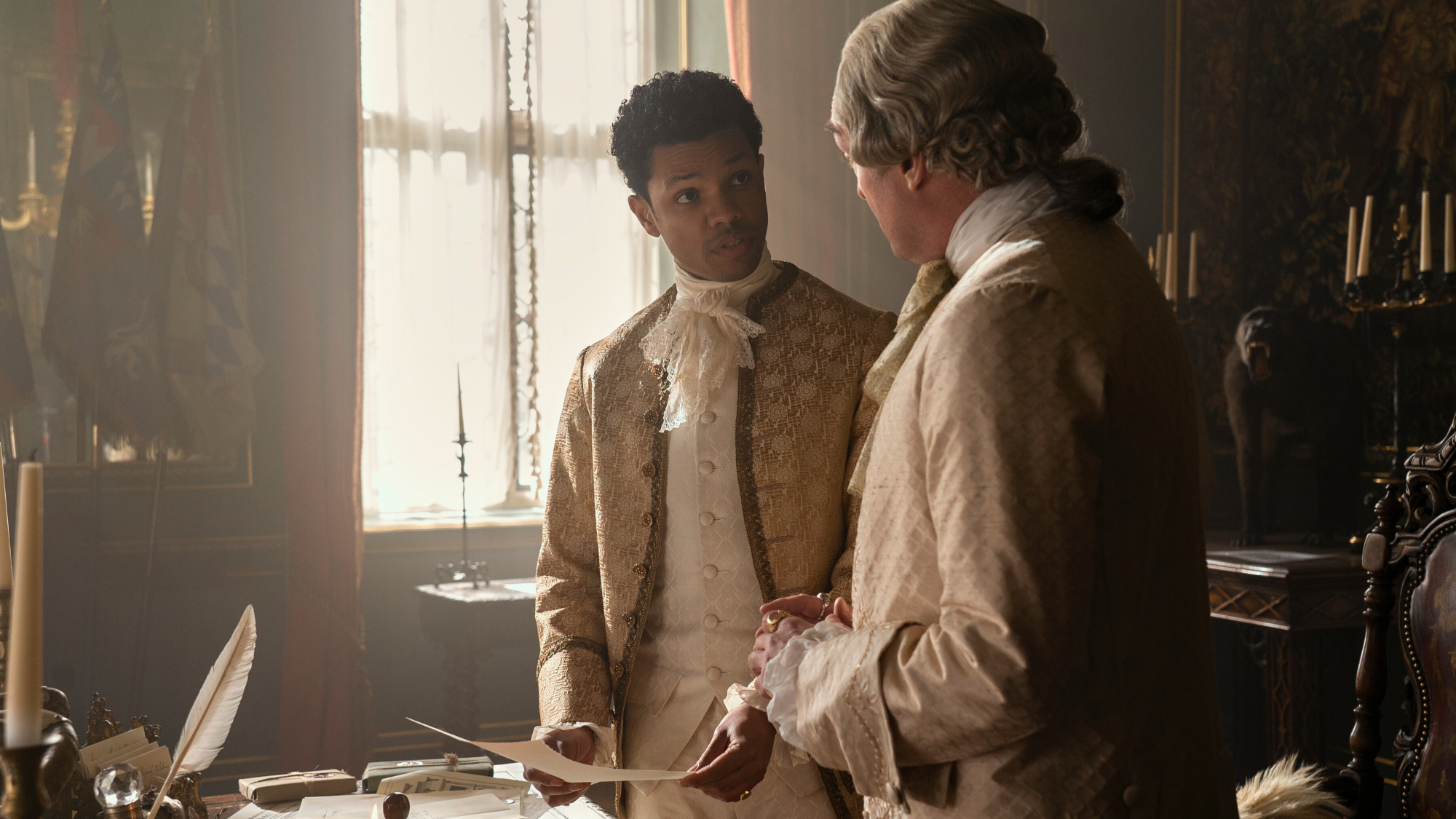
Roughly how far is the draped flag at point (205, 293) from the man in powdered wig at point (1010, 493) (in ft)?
12.5

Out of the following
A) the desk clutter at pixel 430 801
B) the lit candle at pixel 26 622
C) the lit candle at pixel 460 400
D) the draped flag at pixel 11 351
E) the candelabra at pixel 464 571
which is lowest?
the desk clutter at pixel 430 801

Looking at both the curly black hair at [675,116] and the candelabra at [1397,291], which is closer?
the curly black hair at [675,116]

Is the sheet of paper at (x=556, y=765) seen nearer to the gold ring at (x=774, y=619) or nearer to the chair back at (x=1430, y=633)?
the gold ring at (x=774, y=619)

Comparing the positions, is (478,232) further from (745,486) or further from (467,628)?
(745,486)

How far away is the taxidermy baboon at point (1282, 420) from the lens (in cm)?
372

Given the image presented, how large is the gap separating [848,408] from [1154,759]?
796 mm

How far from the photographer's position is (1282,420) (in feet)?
12.5

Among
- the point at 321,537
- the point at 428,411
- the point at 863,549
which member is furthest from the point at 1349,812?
the point at 428,411

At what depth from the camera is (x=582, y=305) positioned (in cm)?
514

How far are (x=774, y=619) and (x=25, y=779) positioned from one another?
0.77 m

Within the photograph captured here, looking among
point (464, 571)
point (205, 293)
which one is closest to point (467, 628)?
point (464, 571)

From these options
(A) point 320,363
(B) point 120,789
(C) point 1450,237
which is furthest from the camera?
(A) point 320,363

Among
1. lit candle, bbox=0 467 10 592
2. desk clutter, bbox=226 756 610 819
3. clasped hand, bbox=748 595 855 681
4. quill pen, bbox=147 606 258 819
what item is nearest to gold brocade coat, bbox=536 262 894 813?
clasped hand, bbox=748 595 855 681

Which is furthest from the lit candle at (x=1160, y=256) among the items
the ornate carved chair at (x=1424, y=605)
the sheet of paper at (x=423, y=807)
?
the sheet of paper at (x=423, y=807)
